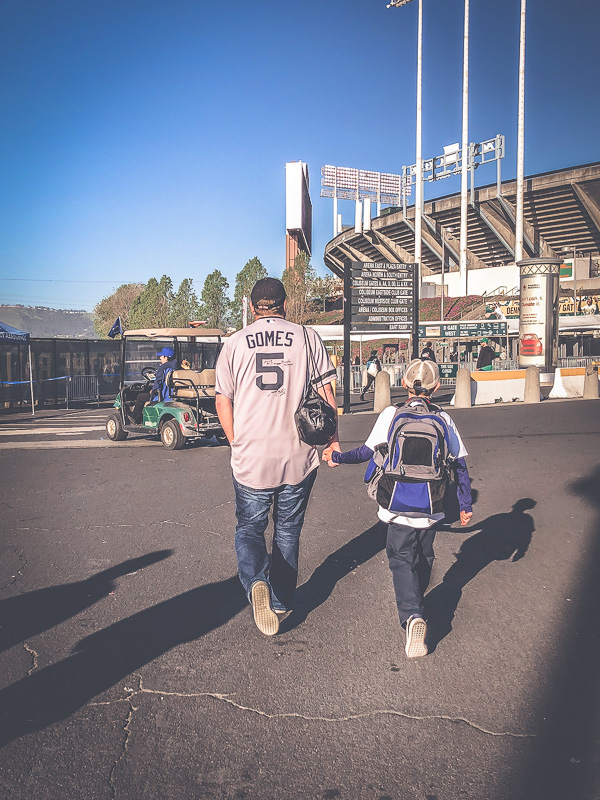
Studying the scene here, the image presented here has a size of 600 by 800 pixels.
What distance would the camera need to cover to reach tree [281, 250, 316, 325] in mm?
62562

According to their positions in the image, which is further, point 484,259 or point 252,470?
point 484,259

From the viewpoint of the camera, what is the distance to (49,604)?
4.16 metres

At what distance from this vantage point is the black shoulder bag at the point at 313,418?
137 inches

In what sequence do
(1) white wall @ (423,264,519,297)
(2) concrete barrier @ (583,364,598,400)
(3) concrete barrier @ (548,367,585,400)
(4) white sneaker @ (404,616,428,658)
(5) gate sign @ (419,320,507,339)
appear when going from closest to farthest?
(4) white sneaker @ (404,616,428,658) < (2) concrete barrier @ (583,364,598,400) < (3) concrete barrier @ (548,367,585,400) < (5) gate sign @ (419,320,507,339) < (1) white wall @ (423,264,519,297)

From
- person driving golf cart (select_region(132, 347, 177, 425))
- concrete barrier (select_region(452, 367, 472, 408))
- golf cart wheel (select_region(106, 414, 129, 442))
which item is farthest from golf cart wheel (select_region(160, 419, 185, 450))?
concrete barrier (select_region(452, 367, 472, 408))

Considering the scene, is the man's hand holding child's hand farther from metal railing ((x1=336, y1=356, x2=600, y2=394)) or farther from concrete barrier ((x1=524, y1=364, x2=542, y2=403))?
metal railing ((x1=336, y1=356, x2=600, y2=394))

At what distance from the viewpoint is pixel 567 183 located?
55.0 meters

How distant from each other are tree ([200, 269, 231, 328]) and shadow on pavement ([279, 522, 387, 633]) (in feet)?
203

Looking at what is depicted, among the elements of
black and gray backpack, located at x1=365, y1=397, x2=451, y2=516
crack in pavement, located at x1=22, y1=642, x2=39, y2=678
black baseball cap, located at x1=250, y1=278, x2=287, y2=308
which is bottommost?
crack in pavement, located at x1=22, y1=642, x2=39, y2=678

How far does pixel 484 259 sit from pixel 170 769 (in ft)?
247

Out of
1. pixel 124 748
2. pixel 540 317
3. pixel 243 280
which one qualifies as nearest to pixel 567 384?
pixel 540 317

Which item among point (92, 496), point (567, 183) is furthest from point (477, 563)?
point (567, 183)

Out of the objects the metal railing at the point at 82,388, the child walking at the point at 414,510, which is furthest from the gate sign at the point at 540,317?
the child walking at the point at 414,510

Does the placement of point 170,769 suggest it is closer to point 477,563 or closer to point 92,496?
point 477,563
